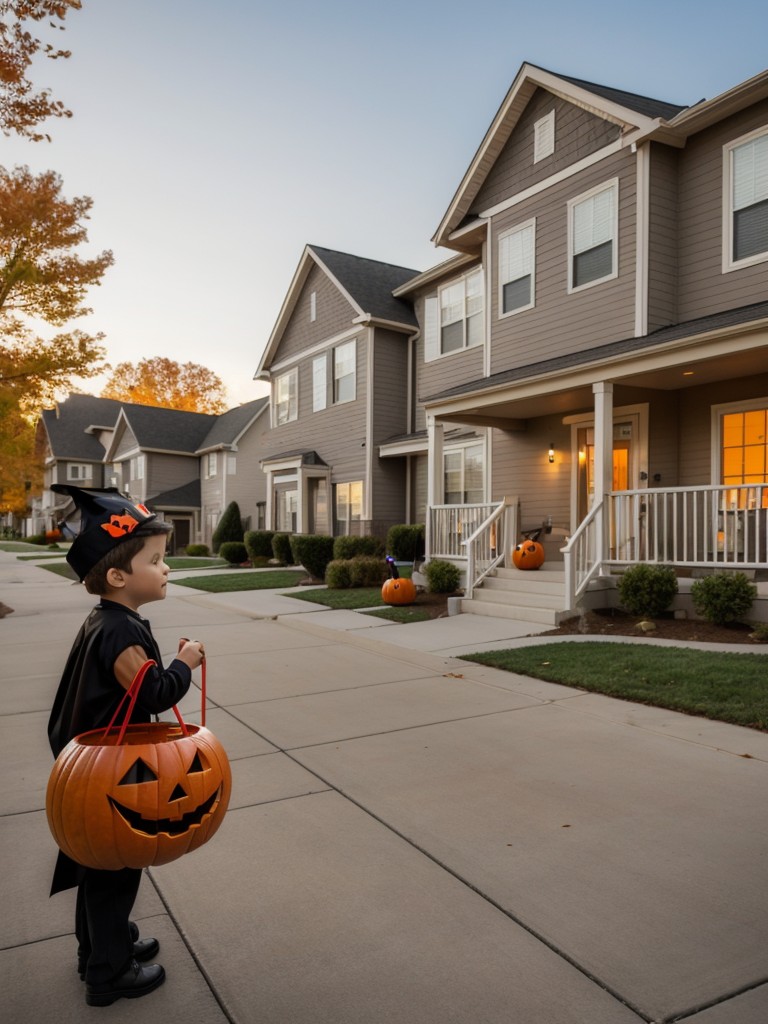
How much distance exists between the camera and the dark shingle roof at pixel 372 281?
18922mm

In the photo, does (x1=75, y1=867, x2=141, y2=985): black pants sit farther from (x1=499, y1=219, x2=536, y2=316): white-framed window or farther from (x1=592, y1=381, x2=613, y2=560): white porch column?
(x1=499, y1=219, x2=536, y2=316): white-framed window

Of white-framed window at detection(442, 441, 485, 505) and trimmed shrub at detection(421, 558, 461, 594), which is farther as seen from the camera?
white-framed window at detection(442, 441, 485, 505)

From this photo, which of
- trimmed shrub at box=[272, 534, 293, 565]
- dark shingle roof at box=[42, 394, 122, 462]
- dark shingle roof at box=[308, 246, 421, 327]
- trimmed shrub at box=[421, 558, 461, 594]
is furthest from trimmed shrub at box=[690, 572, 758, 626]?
dark shingle roof at box=[42, 394, 122, 462]

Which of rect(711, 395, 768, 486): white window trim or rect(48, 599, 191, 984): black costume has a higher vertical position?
rect(711, 395, 768, 486): white window trim

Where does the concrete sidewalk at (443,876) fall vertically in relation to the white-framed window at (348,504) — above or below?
below

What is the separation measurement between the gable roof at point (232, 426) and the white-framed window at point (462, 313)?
16858 mm

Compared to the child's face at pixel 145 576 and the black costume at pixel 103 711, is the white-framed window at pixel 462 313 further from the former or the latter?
the black costume at pixel 103 711

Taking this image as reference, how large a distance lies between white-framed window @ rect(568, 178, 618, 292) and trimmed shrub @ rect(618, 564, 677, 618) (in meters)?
4.93

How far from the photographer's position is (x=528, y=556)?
1168 centimetres

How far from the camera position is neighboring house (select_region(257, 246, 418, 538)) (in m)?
18.8

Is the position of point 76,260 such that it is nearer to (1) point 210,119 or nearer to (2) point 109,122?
(2) point 109,122

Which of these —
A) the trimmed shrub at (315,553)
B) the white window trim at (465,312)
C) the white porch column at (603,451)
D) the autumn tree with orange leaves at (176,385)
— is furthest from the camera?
the autumn tree with orange leaves at (176,385)

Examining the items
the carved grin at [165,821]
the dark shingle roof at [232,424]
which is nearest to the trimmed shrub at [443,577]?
the carved grin at [165,821]

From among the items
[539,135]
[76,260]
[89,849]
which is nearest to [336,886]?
[89,849]
